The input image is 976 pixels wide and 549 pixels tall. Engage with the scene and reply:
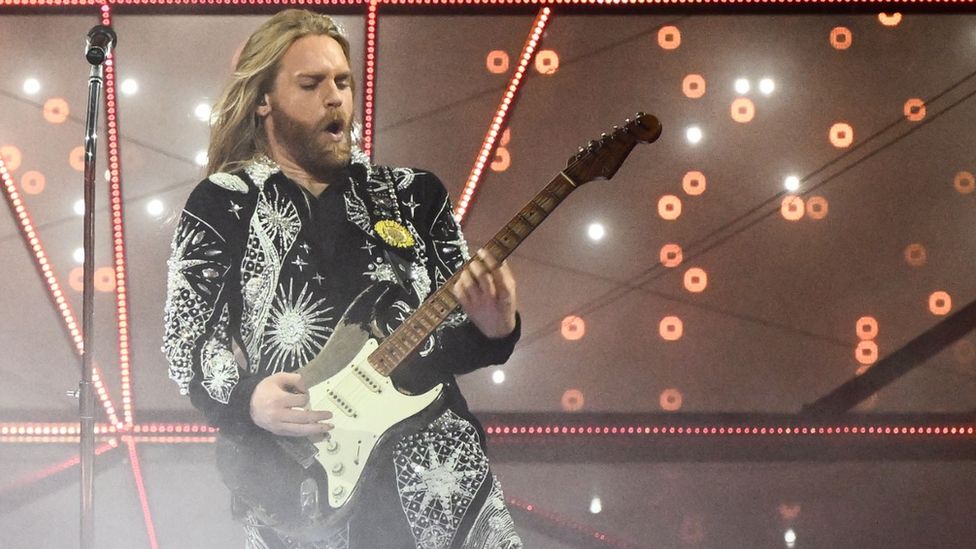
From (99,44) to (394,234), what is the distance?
0.76 m

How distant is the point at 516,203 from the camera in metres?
3.54

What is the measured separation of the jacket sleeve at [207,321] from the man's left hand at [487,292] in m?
0.50

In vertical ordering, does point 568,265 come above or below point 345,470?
above

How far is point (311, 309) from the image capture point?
273 centimetres

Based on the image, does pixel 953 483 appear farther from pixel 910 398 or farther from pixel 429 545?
pixel 429 545

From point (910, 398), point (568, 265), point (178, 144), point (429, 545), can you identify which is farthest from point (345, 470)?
point (910, 398)

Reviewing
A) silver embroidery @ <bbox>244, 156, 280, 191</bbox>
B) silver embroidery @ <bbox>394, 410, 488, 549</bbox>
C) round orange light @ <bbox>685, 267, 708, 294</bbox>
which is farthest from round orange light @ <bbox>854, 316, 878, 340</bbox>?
silver embroidery @ <bbox>244, 156, 280, 191</bbox>

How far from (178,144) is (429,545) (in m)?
1.52

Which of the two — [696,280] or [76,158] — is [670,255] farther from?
[76,158]

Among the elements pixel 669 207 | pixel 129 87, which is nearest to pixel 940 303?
pixel 669 207

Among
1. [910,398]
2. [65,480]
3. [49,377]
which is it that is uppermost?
[49,377]

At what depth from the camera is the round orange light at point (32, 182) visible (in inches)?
139

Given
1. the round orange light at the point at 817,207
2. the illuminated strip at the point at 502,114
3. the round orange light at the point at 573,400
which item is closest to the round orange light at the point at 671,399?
the round orange light at the point at 573,400

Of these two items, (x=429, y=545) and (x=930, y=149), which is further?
(x=930, y=149)
